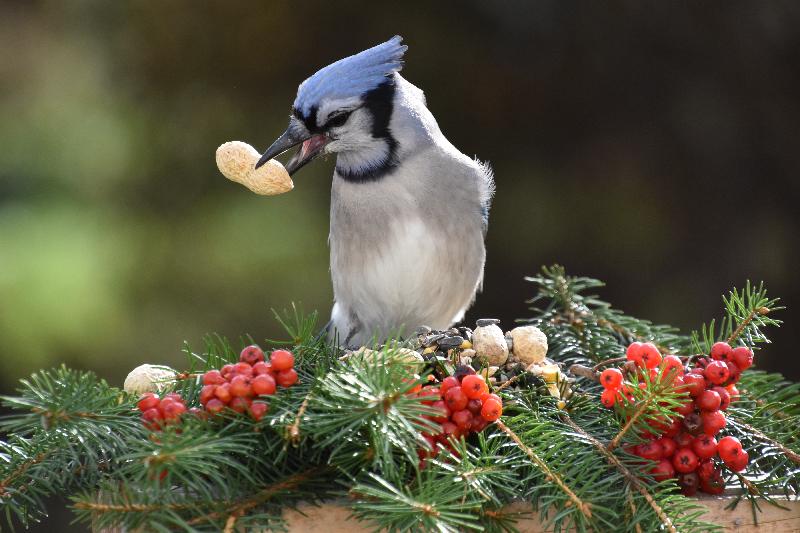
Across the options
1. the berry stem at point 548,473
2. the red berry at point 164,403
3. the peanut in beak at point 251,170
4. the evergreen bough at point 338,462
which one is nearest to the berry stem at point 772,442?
the evergreen bough at point 338,462

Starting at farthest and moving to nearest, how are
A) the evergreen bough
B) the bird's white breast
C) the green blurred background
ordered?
the green blurred background, the bird's white breast, the evergreen bough

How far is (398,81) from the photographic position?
5.39 ft

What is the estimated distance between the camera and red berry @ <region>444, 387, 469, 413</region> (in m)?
0.96

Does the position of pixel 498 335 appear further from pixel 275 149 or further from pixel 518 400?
pixel 275 149

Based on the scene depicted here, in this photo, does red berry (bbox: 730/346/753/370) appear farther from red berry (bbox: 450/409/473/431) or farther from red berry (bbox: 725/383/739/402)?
red berry (bbox: 450/409/473/431)

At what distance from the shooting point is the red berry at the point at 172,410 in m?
0.95

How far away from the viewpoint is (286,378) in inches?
38.4

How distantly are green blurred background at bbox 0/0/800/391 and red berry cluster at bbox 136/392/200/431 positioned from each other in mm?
1398

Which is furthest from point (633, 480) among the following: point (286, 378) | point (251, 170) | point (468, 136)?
point (468, 136)

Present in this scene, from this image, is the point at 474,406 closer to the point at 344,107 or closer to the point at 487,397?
the point at 487,397

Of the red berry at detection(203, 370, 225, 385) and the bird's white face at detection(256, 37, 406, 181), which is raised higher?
the bird's white face at detection(256, 37, 406, 181)

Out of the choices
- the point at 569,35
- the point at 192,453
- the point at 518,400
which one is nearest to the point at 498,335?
the point at 518,400

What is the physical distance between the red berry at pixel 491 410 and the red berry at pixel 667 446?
164 millimetres

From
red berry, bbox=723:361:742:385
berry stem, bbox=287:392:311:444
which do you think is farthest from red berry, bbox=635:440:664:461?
berry stem, bbox=287:392:311:444
